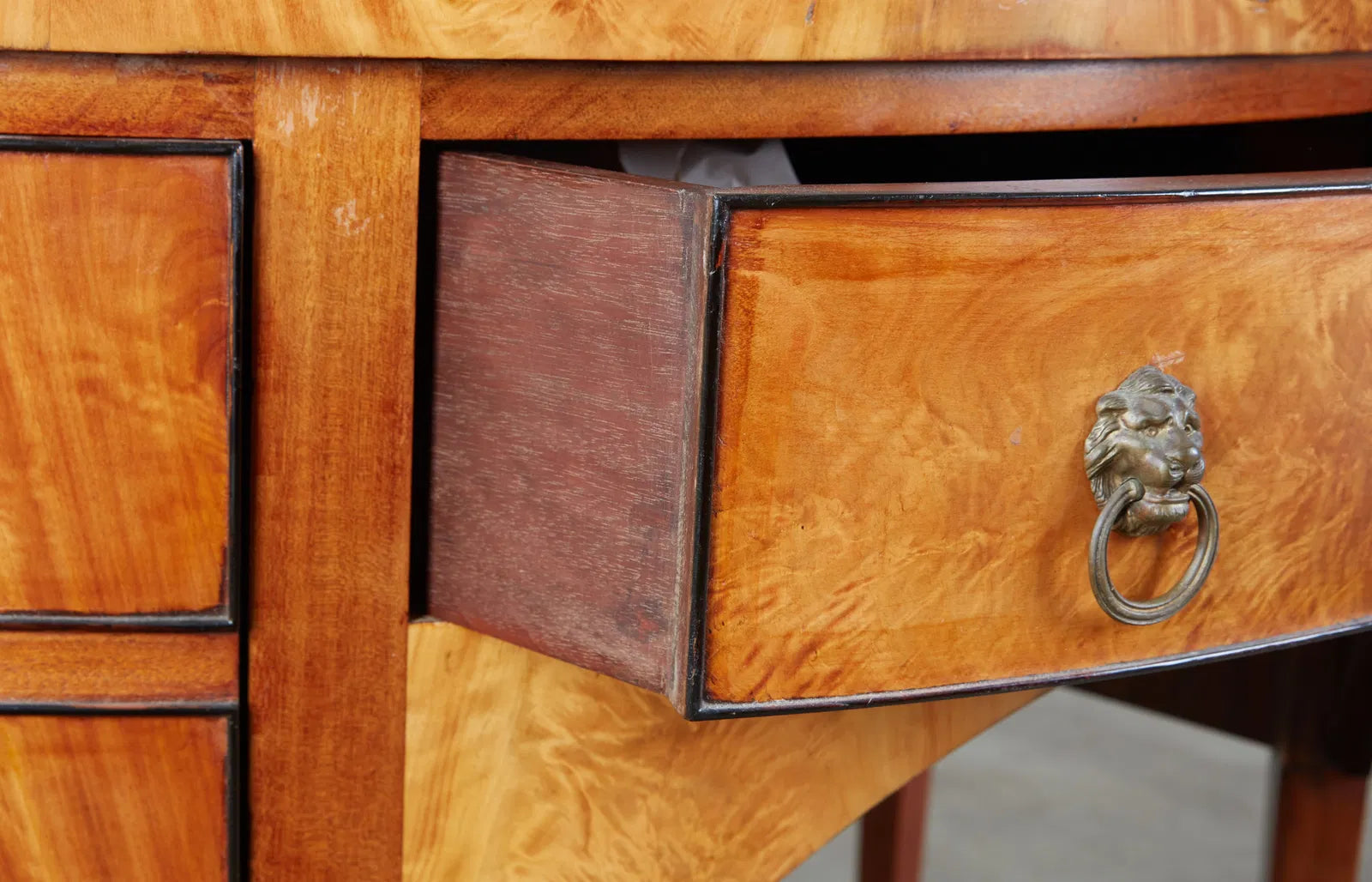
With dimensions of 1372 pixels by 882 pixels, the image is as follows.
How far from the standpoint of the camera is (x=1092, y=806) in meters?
1.56

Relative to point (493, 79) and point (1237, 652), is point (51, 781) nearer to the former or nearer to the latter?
point (493, 79)

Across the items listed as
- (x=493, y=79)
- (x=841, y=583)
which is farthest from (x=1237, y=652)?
(x=493, y=79)

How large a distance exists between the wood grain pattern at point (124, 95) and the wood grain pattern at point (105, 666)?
0.14 m

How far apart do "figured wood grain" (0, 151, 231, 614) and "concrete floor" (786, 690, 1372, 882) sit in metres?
1.00

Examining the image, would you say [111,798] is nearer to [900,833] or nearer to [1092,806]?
[900,833]

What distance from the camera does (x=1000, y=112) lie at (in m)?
0.46

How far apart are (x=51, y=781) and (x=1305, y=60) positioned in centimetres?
43

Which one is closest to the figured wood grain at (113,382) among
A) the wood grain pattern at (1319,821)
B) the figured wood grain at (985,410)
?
the figured wood grain at (985,410)

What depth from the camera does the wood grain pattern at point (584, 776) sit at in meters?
0.47

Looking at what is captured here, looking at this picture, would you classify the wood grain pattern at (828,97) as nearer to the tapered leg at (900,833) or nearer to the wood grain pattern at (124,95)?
the wood grain pattern at (124,95)

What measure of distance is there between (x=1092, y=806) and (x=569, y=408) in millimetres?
1273

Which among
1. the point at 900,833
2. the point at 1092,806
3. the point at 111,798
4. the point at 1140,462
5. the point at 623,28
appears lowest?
the point at 1092,806

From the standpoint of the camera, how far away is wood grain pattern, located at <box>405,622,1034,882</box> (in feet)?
1.54

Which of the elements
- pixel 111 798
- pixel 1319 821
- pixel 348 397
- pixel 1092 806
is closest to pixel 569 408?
pixel 348 397
